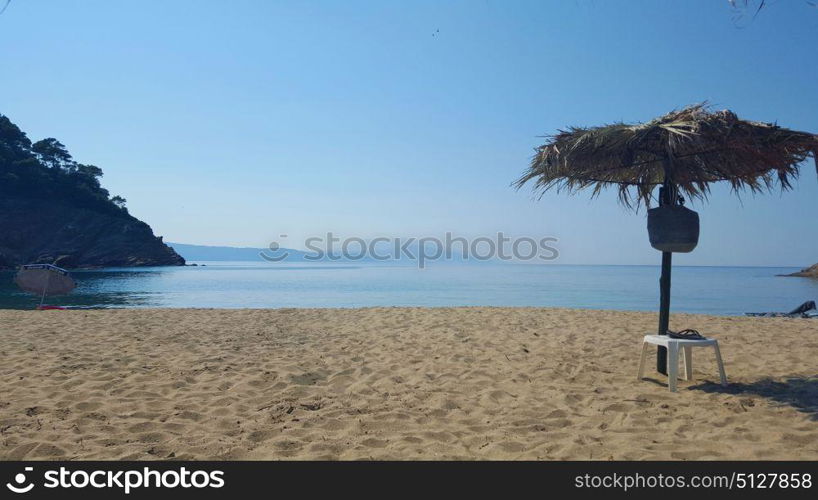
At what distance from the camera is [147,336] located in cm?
705

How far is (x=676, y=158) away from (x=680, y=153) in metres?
0.08

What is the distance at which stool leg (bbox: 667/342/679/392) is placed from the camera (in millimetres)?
4152

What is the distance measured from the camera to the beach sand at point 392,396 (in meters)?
2.98

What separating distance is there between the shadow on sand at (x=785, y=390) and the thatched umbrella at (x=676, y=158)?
65 cm


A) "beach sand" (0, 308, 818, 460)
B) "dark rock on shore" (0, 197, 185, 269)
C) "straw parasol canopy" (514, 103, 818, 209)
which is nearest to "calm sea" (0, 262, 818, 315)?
"beach sand" (0, 308, 818, 460)

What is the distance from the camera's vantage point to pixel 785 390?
4312mm

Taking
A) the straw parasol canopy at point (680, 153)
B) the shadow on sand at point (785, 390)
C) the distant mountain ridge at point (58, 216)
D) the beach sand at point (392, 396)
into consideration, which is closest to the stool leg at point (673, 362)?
the beach sand at point (392, 396)

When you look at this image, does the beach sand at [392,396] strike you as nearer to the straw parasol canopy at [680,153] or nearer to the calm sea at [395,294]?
the straw parasol canopy at [680,153]

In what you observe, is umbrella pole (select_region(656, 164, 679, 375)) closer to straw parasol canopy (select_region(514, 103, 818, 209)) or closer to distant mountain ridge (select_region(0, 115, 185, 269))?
straw parasol canopy (select_region(514, 103, 818, 209))

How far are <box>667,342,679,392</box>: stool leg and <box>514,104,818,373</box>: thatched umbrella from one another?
0.61 meters
